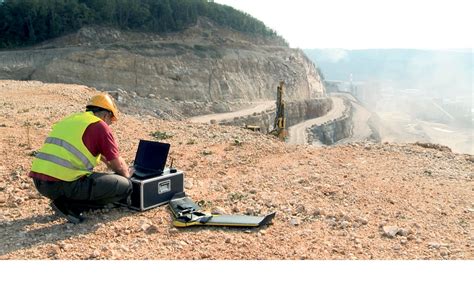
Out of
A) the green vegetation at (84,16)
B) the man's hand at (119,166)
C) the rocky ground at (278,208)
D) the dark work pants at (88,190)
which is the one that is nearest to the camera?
the rocky ground at (278,208)

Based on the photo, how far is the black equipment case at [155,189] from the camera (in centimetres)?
506

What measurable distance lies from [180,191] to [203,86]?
34434 mm

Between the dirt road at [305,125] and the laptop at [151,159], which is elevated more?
the laptop at [151,159]

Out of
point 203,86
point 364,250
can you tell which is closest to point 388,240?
point 364,250

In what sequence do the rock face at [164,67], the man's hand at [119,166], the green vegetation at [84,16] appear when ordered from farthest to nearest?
1. the green vegetation at [84,16]
2. the rock face at [164,67]
3. the man's hand at [119,166]

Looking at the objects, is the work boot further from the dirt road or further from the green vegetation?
the green vegetation

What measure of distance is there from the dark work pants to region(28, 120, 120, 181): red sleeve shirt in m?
0.12

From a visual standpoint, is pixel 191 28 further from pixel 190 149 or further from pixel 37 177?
pixel 37 177

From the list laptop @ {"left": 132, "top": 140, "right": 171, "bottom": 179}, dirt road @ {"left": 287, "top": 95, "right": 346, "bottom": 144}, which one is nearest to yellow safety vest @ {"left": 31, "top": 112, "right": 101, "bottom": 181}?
laptop @ {"left": 132, "top": 140, "right": 171, "bottom": 179}

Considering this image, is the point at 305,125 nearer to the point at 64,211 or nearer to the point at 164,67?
the point at 164,67

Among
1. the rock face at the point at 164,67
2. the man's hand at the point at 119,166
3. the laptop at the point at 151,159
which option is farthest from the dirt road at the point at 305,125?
the man's hand at the point at 119,166

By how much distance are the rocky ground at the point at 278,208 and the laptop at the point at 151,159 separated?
47 cm

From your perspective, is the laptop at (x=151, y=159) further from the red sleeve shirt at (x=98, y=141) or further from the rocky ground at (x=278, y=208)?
the red sleeve shirt at (x=98, y=141)
